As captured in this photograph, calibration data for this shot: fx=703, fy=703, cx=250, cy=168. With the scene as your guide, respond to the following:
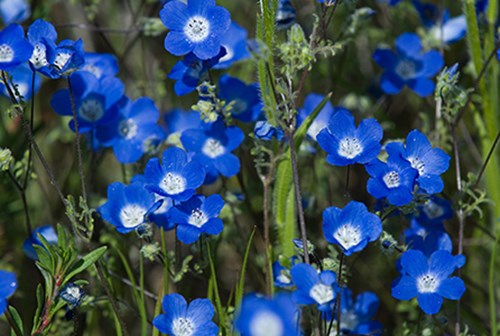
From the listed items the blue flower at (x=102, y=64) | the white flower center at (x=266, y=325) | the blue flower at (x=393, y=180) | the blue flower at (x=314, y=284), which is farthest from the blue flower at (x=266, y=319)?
the blue flower at (x=102, y=64)

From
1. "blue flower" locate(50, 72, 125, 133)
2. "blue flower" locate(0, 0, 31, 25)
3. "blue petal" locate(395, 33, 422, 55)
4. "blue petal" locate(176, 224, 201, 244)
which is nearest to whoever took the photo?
"blue petal" locate(176, 224, 201, 244)

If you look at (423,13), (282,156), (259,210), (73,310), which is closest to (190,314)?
(73,310)

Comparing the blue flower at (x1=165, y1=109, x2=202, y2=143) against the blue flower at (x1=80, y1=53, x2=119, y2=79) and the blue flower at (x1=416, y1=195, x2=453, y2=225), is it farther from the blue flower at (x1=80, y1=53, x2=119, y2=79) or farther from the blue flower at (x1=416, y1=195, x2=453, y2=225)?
the blue flower at (x1=416, y1=195, x2=453, y2=225)

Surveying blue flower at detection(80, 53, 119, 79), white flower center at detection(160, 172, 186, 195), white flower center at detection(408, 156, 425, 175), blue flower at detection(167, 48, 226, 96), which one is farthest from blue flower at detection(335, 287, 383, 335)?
blue flower at detection(80, 53, 119, 79)

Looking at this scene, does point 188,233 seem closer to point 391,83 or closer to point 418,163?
point 418,163

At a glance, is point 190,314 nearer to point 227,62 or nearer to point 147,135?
point 147,135

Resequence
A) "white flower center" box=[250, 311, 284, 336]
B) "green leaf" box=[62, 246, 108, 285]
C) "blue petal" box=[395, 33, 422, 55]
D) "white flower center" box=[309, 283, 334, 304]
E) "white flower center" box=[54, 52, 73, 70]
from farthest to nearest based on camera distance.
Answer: "blue petal" box=[395, 33, 422, 55], "white flower center" box=[54, 52, 73, 70], "green leaf" box=[62, 246, 108, 285], "white flower center" box=[309, 283, 334, 304], "white flower center" box=[250, 311, 284, 336]
